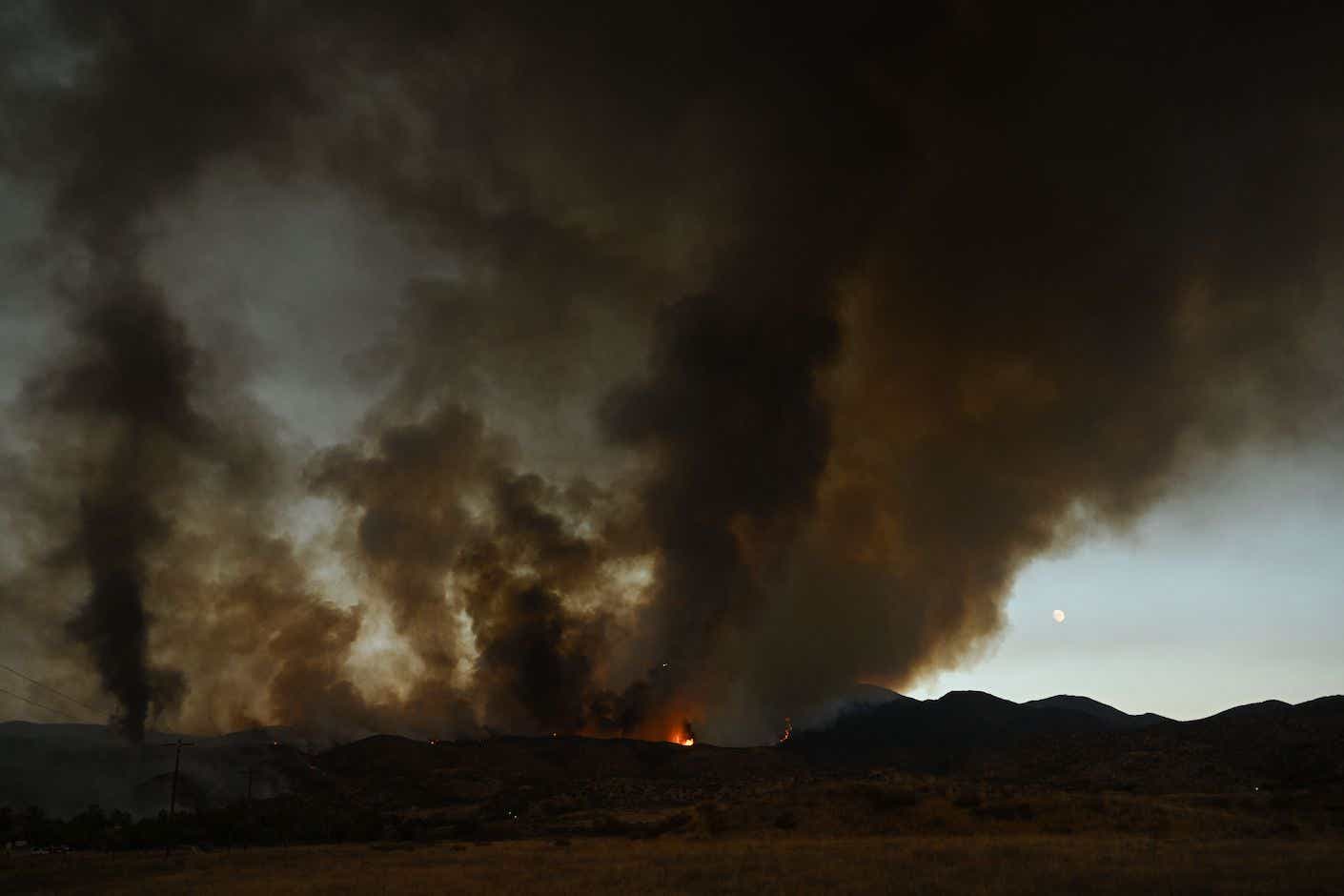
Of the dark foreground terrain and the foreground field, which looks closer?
the foreground field

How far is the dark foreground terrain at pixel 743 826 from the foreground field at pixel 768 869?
19cm

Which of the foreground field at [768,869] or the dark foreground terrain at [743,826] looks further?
the dark foreground terrain at [743,826]

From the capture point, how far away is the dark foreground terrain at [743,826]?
34688mm

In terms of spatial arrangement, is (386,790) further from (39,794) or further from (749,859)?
(749,859)

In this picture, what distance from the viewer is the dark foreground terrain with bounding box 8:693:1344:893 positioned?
34688 millimetres

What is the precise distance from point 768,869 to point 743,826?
889 inches

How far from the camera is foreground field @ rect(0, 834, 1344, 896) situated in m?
30.8

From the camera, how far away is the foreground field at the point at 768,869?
A: 30750 millimetres

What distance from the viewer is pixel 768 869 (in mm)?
37062

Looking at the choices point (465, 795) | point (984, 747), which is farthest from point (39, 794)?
point (984, 747)

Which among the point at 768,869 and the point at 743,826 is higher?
the point at 768,869

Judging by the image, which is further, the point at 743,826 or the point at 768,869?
the point at 743,826

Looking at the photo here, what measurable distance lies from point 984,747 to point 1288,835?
412 ft

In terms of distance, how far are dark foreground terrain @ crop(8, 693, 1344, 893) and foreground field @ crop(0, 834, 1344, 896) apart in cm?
19
